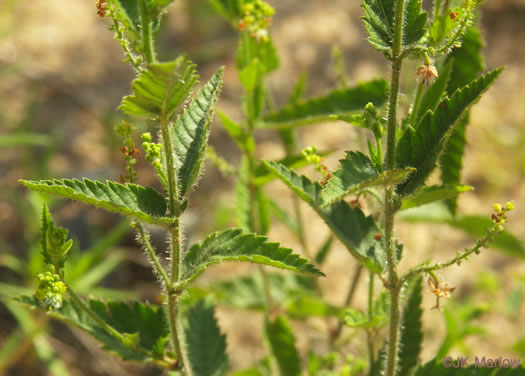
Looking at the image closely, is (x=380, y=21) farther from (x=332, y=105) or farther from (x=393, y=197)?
(x=332, y=105)

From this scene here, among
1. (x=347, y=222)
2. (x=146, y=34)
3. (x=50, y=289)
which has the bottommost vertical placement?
(x=50, y=289)

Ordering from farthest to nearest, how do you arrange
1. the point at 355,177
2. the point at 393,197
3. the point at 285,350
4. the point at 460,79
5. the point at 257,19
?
1. the point at 285,350
2. the point at 257,19
3. the point at 460,79
4. the point at 393,197
5. the point at 355,177

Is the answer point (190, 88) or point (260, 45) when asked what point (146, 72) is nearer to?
point (190, 88)

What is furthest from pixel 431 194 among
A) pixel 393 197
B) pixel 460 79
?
pixel 460 79

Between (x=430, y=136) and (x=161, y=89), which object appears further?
(x=430, y=136)

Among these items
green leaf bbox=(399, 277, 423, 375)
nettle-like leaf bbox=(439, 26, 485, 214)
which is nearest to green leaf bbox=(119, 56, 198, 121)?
nettle-like leaf bbox=(439, 26, 485, 214)

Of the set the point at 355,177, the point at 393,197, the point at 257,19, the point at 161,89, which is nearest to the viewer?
the point at 161,89

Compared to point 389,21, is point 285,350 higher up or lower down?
lower down
